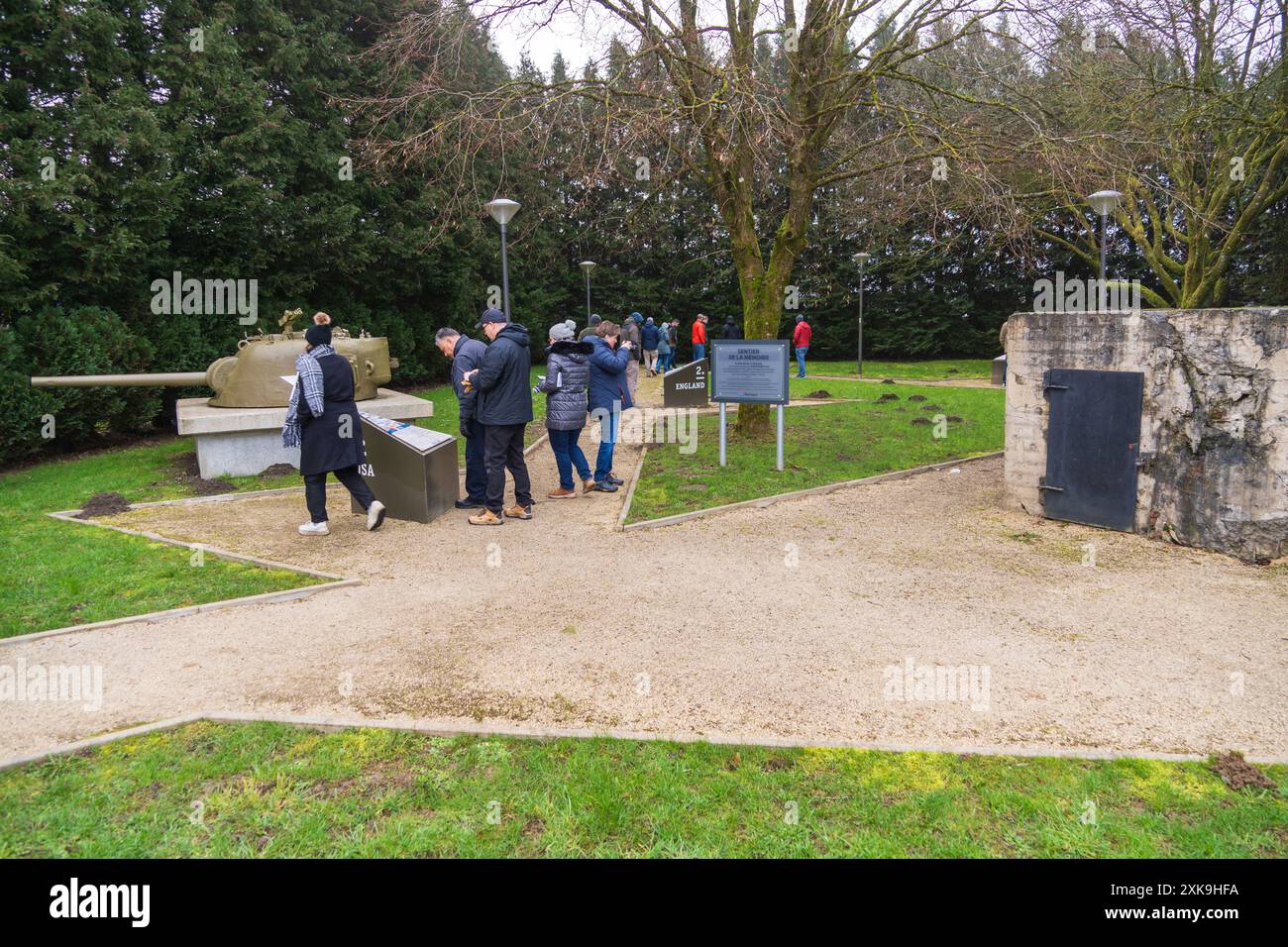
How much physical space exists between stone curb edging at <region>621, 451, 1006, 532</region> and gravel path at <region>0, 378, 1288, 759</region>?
32 centimetres

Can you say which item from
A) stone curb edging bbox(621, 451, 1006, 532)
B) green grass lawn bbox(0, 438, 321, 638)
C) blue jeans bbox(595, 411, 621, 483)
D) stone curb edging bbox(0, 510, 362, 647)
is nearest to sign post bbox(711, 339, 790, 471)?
stone curb edging bbox(621, 451, 1006, 532)

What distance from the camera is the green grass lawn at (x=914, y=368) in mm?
26828

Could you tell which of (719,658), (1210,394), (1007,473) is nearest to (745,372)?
(1007,473)

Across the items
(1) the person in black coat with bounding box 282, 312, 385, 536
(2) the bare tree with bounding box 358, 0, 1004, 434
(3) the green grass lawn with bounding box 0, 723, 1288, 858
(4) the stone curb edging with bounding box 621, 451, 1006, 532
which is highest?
(2) the bare tree with bounding box 358, 0, 1004, 434

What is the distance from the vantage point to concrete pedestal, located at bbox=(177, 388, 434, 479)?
1114cm

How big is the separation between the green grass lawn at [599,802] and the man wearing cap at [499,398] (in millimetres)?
4702

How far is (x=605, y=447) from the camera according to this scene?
10.5 meters

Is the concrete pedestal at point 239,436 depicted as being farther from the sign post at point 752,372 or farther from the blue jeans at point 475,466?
the sign post at point 752,372

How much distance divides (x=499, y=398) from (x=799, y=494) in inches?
144

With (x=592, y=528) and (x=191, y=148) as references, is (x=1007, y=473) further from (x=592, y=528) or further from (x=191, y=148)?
(x=191, y=148)

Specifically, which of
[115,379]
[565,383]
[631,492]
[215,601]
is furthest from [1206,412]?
[115,379]

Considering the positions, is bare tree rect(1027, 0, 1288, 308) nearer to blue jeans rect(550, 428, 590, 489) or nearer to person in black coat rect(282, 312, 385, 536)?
blue jeans rect(550, 428, 590, 489)

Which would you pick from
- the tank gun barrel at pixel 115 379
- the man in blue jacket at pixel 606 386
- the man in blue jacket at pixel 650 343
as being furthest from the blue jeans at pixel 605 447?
the man in blue jacket at pixel 650 343

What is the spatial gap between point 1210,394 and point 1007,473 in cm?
215
